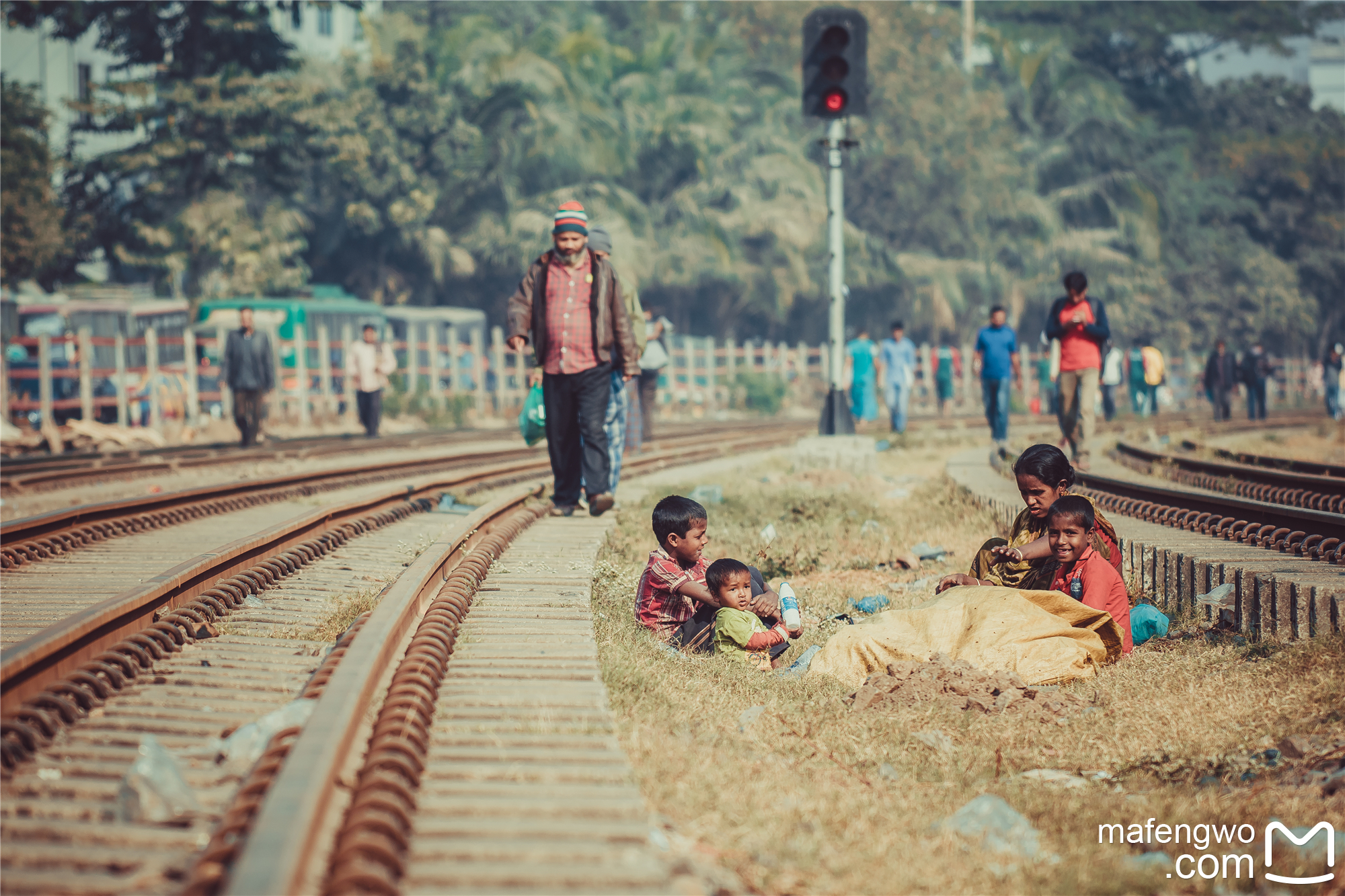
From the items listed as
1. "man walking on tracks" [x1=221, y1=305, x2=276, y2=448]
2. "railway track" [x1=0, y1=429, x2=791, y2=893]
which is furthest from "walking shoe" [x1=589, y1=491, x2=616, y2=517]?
"man walking on tracks" [x1=221, y1=305, x2=276, y2=448]

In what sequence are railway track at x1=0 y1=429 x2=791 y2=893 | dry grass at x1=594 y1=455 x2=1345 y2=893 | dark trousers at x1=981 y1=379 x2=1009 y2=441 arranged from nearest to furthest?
railway track at x1=0 y1=429 x2=791 y2=893 < dry grass at x1=594 y1=455 x2=1345 y2=893 < dark trousers at x1=981 y1=379 x2=1009 y2=441

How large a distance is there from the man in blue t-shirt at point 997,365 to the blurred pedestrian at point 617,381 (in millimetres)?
5474

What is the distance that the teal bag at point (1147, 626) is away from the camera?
214 inches

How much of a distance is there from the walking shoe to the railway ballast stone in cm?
379

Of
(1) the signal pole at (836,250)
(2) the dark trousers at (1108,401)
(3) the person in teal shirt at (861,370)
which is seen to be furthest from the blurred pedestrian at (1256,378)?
(1) the signal pole at (836,250)

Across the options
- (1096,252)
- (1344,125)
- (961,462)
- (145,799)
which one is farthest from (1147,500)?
(1344,125)

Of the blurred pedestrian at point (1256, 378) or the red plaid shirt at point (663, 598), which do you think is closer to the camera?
the red plaid shirt at point (663, 598)

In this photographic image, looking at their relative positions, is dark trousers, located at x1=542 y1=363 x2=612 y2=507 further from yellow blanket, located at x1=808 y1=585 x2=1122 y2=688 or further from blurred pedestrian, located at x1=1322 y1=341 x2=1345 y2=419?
blurred pedestrian, located at x1=1322 y1=341 x2=1345 y2=419

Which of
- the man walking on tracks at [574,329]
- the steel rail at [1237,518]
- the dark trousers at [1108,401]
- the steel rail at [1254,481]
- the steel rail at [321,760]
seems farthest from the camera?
the dark trousers at [1108,401]

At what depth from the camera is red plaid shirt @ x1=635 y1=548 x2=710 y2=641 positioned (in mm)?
5488

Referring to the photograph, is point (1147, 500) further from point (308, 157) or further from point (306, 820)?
point (308, 157)

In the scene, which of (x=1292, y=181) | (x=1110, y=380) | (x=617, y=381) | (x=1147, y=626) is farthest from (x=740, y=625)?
(x=1292, y=181)

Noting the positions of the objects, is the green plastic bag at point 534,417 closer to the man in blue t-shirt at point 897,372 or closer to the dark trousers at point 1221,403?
the man in blue t-shirt at point 897,372

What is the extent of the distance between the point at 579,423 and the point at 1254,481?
19.0ft
